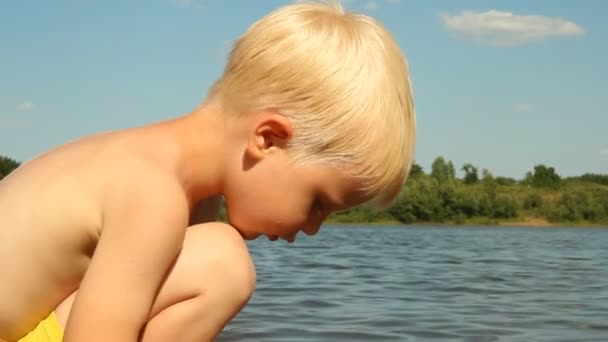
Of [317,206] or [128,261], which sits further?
[317,206]

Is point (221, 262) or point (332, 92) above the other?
point (332, 92)

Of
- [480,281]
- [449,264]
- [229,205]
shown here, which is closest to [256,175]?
[229,205]

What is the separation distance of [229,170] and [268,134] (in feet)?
0.40

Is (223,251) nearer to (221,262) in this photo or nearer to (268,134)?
(221,262)

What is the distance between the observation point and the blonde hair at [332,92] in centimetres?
194

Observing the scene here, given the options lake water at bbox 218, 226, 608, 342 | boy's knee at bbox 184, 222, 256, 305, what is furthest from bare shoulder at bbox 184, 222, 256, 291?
lake water at bbox 218, 226, 608, 342

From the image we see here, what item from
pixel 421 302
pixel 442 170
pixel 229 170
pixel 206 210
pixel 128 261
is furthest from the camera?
pixel 442 170

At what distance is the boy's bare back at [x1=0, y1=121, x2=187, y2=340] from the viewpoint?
1877 millimetres

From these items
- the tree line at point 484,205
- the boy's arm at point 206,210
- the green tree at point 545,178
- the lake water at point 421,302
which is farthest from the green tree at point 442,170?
the boy's arm at point 206,210

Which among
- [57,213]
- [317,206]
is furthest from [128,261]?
[317,206]

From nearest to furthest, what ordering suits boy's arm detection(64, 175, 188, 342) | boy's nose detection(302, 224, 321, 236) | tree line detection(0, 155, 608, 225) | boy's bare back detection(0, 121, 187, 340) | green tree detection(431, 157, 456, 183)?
boy's arm detection(64, 175, 188, 342) < boy's bare back detection(0, 121, 187, 340) < boy's nose detection(302, 224, 321, 236) < tree line detection(0, 155, 608, 225) < green tree detection(431, 157, 456, 183)

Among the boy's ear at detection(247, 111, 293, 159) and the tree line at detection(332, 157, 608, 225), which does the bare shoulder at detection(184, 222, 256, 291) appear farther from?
the tree line at detection(332, 157, 608, 225)

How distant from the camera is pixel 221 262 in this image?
1.98 metres

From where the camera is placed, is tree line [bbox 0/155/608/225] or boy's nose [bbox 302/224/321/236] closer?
boy's nose [bbox 302/224/321/236]
